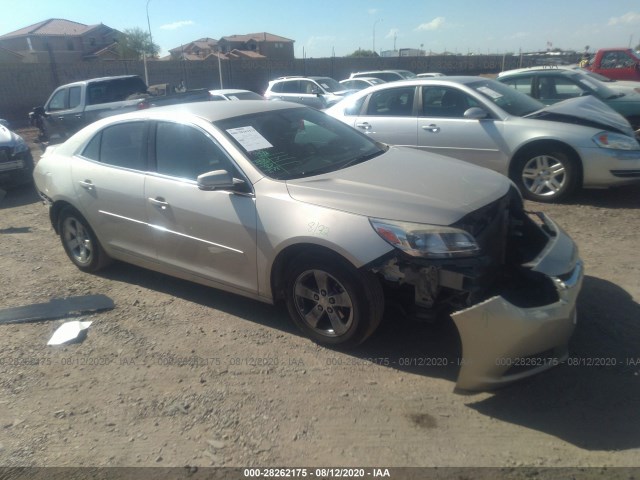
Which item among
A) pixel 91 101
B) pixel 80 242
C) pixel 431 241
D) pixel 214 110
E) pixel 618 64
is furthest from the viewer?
pixel 618 64

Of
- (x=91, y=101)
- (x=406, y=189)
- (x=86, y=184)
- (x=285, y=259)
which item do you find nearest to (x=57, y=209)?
(x=86, y=184)

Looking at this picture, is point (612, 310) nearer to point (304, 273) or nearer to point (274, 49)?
point (304, 273)

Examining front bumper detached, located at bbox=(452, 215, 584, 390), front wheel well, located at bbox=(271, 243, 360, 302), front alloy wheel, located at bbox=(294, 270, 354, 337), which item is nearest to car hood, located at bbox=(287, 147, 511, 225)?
front wheel well, located at bbox=(271, 243, 360, 302)

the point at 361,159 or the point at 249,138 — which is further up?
the point at 249,138

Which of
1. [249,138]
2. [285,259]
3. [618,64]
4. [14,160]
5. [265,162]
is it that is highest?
[618,64]

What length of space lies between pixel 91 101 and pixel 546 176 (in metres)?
10.3

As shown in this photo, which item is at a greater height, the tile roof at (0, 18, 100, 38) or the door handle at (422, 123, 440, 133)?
the tile roof at (0, 18, 100, 38)

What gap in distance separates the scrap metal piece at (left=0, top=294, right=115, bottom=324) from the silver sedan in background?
14.7ft

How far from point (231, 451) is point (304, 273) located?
119cm

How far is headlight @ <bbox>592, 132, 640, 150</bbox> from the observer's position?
5941 millimetres

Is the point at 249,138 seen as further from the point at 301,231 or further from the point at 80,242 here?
the point at 80,242

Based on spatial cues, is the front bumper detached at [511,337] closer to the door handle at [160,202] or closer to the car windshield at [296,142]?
the car windshield at [296,142]

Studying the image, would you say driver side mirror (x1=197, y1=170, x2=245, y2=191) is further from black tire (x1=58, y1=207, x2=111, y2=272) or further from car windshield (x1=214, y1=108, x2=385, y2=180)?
black tire (x1=58, y1=207, x2=111, y2=272)

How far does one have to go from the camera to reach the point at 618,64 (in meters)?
14.1
